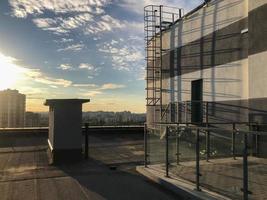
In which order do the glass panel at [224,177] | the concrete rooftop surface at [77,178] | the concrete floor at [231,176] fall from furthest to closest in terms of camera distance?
the concrete rooftop surface at [77,178] < the glass panel at [224,177] < the concrete floor at [231,176]

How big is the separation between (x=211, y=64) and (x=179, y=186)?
12.2 meters

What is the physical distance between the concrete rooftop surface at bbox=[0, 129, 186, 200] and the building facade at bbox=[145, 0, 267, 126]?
229 centimetres

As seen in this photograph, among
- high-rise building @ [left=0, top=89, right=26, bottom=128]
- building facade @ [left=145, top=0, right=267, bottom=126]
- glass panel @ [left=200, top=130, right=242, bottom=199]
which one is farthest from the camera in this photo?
high-rise building @ [left=0, top=89, right=26, bottom=128]

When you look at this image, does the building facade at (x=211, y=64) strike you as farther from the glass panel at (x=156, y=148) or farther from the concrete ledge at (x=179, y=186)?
the concrete ledge at (x=179, y=186)

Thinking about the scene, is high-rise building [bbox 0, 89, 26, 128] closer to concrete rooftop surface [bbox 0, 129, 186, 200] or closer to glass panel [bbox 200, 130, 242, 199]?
concrete rooftop surface [bbox 0, 129, 186, 200]

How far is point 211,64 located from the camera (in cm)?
1962

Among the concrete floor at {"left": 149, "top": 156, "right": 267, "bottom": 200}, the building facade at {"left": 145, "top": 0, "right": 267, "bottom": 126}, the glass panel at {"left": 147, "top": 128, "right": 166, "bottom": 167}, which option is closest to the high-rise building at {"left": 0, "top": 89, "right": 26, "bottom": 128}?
the building facade at {"left": 145, "top": 0, "right": 267, "bottom": 126}

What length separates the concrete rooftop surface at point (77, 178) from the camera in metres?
8.35

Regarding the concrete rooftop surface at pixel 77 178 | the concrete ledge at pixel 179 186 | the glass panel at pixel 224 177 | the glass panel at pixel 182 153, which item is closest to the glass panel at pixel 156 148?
the glass panel at pixel 182 153

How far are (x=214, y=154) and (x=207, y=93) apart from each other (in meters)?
9.17

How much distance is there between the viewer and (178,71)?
24109 millimetres

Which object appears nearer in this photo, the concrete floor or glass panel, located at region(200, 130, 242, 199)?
the concrete floor

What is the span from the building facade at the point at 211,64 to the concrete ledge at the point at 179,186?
9.83 feet

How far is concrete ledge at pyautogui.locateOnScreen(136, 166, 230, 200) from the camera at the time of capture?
746cm
